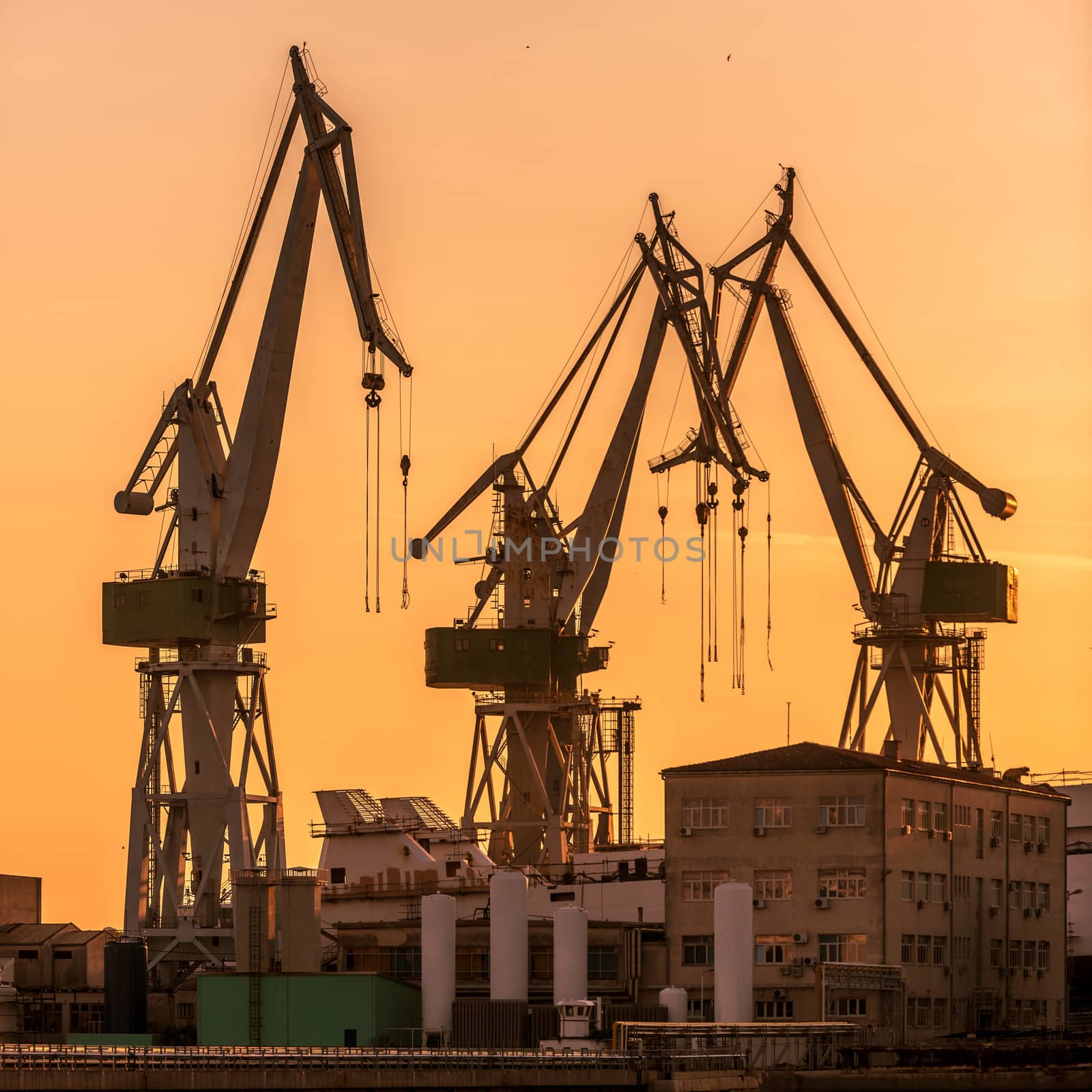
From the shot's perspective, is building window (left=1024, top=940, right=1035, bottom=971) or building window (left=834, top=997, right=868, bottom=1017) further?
→ building window (left=1024, top=940, right=1035, bottom=971)

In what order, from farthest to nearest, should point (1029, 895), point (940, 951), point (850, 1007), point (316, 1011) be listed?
point (1029, 895), point (940, 951), point (316, 1011), point (850, 1007)

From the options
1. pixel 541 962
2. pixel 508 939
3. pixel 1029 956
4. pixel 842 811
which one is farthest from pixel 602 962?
pixel 1029 956

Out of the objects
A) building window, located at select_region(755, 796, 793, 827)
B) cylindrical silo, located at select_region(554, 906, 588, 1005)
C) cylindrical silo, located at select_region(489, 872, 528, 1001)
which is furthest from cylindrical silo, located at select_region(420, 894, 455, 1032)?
building window, located at select_region(755, 796, 793, 827)

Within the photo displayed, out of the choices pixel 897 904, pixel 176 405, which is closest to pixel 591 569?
pixel 176 405

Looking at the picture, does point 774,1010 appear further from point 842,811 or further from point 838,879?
point 842,811

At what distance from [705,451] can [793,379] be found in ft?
15.1

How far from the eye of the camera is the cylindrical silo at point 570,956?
9581cm

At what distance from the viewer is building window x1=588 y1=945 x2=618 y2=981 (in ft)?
326

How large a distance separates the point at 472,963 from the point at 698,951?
7.14 metres

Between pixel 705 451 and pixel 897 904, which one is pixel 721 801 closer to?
pixel 897 904

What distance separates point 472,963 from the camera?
333 feet

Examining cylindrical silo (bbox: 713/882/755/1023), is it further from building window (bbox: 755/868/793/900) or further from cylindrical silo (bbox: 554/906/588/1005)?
cylindrical silo (bbox: 554/906/588/1005)

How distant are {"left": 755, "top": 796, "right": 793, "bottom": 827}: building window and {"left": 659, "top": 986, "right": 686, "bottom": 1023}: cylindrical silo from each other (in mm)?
6055

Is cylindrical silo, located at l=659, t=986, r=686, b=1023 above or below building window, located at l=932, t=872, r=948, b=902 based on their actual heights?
below
